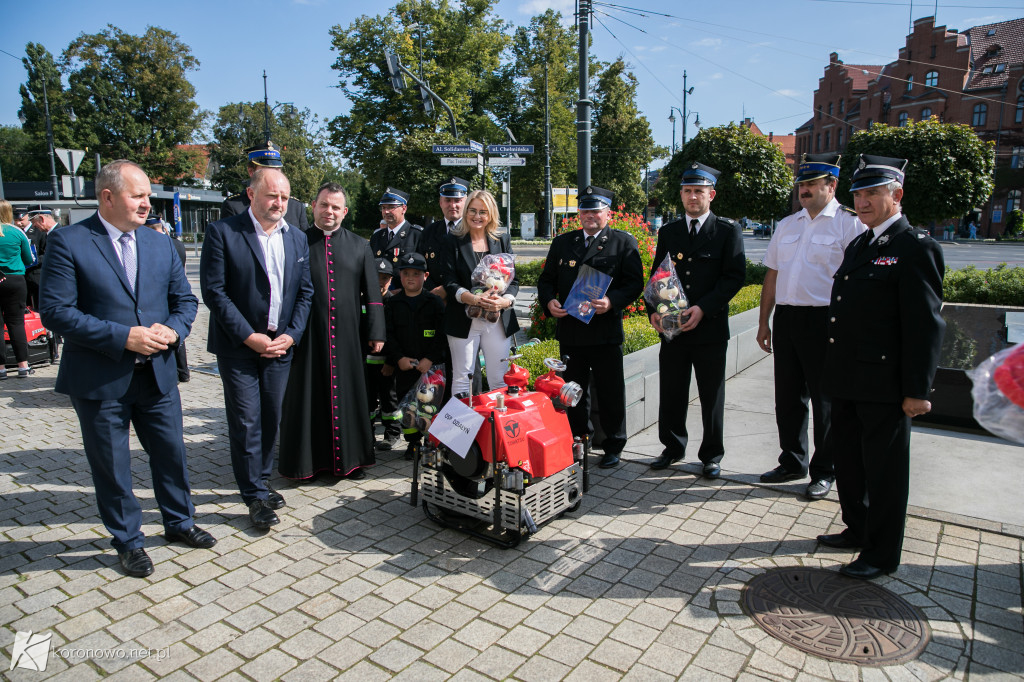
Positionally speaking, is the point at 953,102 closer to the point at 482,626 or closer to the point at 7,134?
the point at 482,626

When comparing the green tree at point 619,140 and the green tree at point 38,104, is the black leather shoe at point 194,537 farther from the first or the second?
the green tree at point 38,104

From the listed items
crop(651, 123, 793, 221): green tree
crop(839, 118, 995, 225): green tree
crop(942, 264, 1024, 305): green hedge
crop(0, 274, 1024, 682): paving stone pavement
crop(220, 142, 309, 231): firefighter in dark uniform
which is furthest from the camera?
crop(651, 123, 793, 221): green tree

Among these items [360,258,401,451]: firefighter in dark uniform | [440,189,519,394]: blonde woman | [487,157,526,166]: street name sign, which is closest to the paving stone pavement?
[360,258,401,451]: firefighter in dark uniform

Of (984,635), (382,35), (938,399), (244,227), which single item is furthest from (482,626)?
(382,35)

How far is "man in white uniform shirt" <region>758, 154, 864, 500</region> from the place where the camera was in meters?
4.60

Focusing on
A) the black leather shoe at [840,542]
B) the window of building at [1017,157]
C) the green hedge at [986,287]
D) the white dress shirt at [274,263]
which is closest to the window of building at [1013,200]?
the window of building at [1017,157]

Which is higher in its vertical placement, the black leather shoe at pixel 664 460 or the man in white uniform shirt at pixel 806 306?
the man in white uniform shirt at pixel 806 306

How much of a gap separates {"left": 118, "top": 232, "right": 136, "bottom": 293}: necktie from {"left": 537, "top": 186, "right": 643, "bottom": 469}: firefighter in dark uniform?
9.69 feet

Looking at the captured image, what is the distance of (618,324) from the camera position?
5094 millimetres

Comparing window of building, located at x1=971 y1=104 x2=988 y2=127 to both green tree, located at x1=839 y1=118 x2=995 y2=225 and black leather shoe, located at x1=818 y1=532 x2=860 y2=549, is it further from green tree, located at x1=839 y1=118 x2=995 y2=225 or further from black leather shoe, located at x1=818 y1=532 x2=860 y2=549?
black leather shoe, located at x1=818 y1=532 x2=860 y2=549

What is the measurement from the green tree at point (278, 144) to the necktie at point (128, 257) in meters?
35.4

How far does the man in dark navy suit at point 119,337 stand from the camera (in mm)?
3459

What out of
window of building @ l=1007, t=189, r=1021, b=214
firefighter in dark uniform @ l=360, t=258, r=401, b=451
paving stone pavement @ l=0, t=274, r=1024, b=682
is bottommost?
paving stone pavement @ l=0, t=274, r=1024, b=682

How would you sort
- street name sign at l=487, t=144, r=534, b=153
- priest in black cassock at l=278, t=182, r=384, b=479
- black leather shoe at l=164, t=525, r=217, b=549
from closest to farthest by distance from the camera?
black leather shoe at l=164, t=525, r=217, b=549, priest in black cassock at l=278, t=182, r=384, b=479, street name sign at l=487, t=144, r=534, b=153
